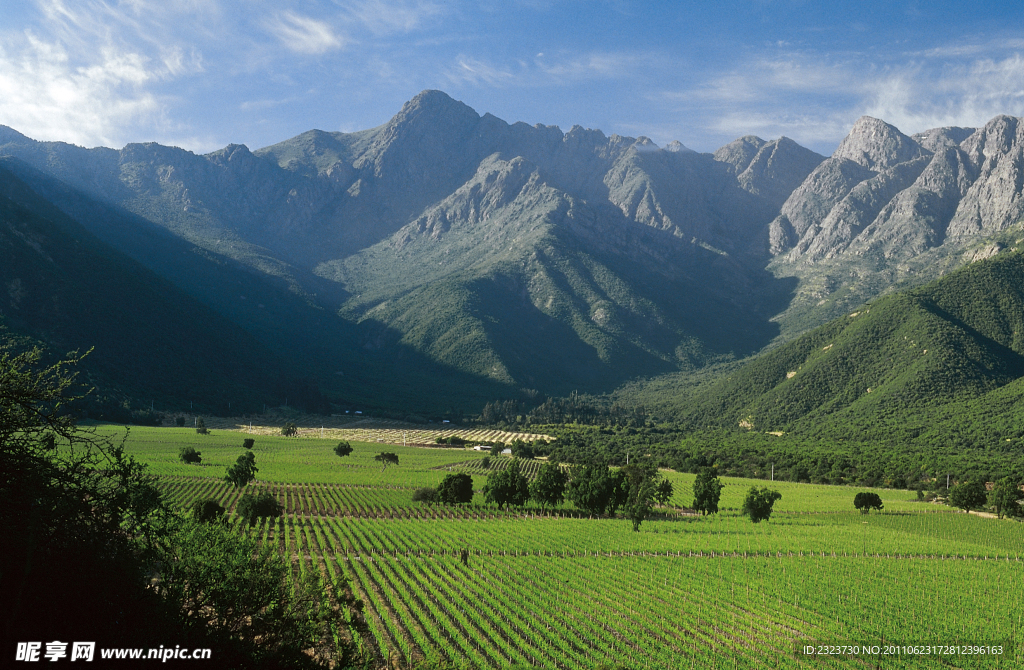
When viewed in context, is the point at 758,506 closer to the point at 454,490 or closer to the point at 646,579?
the point at 454,490

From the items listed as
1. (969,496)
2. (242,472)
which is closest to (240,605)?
(242,472)

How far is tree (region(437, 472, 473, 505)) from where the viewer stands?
89375 millimetres

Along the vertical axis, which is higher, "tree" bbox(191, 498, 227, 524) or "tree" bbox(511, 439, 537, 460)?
"tree" bbox(191, 498, 227, 524)

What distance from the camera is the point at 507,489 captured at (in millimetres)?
89625

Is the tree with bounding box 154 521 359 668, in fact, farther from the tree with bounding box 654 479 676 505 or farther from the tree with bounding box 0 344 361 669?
the tree with bounding box 654 479 676 505

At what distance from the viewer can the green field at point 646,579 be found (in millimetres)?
34562

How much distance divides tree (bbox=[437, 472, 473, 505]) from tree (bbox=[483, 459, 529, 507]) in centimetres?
297

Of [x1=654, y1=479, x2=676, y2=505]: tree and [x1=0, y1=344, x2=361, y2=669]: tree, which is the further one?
[x1=654, y1=479, x2=676, y2=505]: tree

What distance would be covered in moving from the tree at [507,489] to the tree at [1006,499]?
76.2 meters

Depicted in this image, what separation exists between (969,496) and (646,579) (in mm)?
84610

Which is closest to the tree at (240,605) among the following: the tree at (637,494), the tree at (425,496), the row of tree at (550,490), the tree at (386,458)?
the tree at (637,494)

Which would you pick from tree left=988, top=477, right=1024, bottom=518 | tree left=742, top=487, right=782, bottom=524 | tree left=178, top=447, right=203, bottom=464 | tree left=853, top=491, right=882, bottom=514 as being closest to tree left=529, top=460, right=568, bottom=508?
tree left=742, top=487, right=782, bottom=524

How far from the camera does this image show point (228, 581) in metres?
18.7

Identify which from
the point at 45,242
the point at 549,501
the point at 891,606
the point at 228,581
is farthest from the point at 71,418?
the point at 45,242
